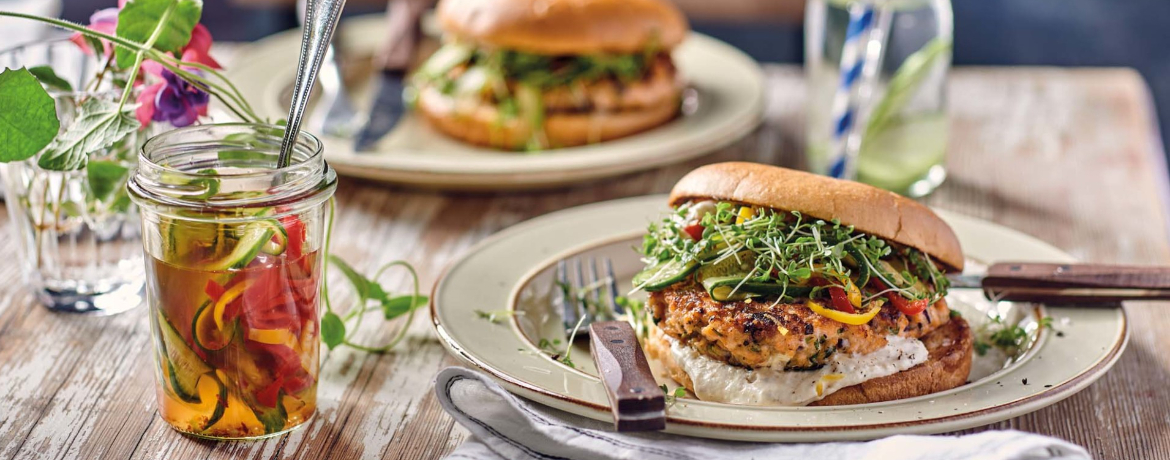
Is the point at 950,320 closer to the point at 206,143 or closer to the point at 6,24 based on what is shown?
the point at 206,143

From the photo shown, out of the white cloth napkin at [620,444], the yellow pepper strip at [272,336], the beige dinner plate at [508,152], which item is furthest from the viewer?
the beige dinner plate at [508,152]

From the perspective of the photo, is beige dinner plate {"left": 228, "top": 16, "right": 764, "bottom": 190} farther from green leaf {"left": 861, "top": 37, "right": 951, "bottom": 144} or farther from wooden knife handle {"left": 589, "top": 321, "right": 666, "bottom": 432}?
wooden knife handle {"left": 589, "top": 321, "right": 666, "bottom": 432}

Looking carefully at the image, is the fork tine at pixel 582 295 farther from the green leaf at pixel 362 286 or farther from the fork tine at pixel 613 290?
the green leaf at pixel 362 286

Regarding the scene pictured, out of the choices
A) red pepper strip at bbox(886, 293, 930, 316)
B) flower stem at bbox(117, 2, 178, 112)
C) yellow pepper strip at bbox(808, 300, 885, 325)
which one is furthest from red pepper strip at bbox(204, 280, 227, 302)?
red pepper strip at bbox(886, 293, 930, 316)

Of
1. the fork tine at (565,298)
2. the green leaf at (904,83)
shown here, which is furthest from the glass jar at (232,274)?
the green leaf at (904,83)

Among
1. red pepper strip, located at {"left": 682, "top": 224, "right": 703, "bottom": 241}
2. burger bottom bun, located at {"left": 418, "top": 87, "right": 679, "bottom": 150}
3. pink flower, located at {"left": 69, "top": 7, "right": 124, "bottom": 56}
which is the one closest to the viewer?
pink flower, located at {"left": 69, "top": 7, "right": 124, "bottom": 56}

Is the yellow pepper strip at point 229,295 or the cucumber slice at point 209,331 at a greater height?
the yellow pepper strip at point 229,295
